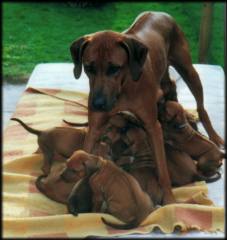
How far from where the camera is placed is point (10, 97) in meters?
6.55

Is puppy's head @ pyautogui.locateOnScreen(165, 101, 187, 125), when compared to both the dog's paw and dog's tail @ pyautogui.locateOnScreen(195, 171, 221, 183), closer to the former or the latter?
dog's tail @ pyautogui.locateOnScreen(195, 171, 221, 183)

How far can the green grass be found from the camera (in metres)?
7.45

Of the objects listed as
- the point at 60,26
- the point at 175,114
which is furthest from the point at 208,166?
the point at 60,26

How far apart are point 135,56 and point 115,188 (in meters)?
0.78

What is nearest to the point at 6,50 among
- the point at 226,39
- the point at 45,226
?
the point at 226,39

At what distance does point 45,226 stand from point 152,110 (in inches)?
38.7

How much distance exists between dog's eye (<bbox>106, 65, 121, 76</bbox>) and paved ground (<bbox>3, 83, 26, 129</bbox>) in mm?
2652

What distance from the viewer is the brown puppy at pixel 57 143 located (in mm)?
3791

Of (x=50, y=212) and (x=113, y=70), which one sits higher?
(x=113, y=70)

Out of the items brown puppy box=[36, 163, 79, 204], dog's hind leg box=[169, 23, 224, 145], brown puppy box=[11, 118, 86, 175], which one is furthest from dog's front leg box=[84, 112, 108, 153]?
dog's hind leg box=[169, 23, 224, 145]

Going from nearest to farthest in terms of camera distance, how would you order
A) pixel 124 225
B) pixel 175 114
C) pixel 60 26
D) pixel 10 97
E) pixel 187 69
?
pixel 124 225 → pixel 175 114 → pixel 187 69 → pixel 10 97 → pixel 60 26

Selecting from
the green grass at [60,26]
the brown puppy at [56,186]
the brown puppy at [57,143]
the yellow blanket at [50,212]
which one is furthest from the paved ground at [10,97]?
the brown puppy at [56,186]

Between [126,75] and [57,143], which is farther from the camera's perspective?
[57,143]

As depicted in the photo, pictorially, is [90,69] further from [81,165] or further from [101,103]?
[81,165]
